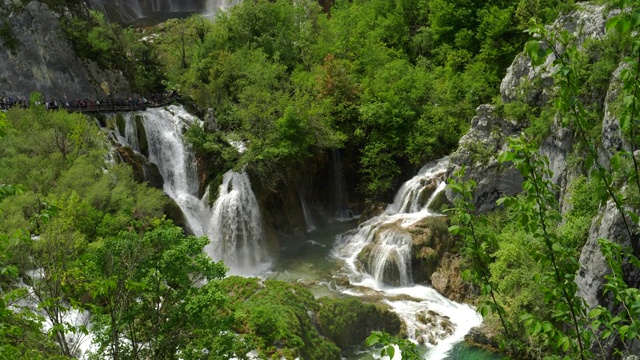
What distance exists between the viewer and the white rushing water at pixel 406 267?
708 inches

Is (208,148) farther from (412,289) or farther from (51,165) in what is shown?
(412,289)

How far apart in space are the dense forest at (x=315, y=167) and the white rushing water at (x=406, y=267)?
1.17 metres

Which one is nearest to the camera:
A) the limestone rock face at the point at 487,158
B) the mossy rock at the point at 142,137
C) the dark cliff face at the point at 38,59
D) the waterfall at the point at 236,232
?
the limestone rock face at the point at 487,158

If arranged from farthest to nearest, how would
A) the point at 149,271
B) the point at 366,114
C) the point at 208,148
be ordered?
the point at 366,114
the point at 208,148
the point at 149,271

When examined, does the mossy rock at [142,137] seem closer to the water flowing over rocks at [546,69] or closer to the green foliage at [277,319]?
the green foliage at [277,319]

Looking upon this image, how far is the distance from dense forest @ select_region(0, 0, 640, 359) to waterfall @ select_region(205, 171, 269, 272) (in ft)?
3.92

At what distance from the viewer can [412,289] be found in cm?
2100

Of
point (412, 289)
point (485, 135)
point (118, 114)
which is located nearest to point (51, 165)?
point (118, 114)

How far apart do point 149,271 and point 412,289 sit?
13628mm

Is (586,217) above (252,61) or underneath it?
underneath

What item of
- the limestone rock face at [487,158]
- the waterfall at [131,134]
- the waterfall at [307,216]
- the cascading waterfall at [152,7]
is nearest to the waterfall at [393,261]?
the limestone rock face at [487,158]

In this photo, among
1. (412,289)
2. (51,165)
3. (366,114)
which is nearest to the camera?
(51,165)

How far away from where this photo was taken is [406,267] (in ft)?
70.2

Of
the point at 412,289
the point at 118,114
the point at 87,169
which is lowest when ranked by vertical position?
the point at 412,289
